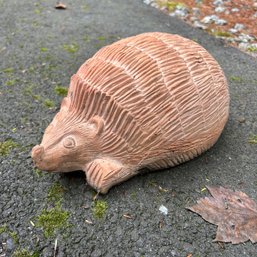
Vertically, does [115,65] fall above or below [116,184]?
above

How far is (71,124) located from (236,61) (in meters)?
3.68

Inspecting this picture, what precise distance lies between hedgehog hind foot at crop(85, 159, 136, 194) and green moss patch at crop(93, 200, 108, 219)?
Answer: 0.09m

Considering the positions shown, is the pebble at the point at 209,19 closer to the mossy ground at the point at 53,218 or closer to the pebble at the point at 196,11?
the pebble at the point at 196,11

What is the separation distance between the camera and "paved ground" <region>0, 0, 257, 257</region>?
8.52ft

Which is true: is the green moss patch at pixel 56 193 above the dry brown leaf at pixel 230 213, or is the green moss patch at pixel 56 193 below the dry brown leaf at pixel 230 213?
below

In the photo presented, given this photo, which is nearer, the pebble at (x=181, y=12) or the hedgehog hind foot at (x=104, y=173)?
the hedgehog hind foot at (x=104, y=173)

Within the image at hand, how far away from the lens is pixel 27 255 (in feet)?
8.09

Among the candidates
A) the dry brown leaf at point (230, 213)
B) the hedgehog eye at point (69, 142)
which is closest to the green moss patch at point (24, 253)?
the hedgehog eye at point (69, 142)

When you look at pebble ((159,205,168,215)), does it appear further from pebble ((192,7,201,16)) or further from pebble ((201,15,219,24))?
pebble ((192,7,201,16))

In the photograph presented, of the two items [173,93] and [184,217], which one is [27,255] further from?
[173,93]

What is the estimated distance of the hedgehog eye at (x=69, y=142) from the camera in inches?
111

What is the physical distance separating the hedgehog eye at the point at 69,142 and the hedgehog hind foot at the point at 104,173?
23cm

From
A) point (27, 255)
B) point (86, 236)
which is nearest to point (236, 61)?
point (86, 236)

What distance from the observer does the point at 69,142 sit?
282 cm
